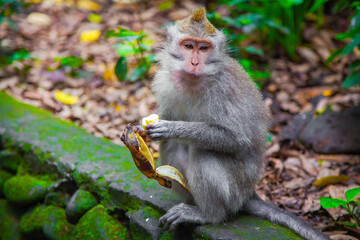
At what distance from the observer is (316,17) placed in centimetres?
785

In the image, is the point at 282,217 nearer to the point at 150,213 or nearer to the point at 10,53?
the point at 150,213

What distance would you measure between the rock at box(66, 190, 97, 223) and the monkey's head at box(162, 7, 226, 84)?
1.63m

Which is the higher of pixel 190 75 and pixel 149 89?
pixel 190 75

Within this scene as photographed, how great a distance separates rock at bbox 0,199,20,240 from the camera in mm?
4668

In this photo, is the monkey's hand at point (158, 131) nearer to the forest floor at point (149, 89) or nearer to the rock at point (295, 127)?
the forest floor at point (149, 89)

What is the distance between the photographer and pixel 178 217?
3.33 m

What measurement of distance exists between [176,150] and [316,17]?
5.40 meters

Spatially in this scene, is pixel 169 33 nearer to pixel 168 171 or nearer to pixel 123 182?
pixel 168 171

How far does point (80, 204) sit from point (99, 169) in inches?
16.0

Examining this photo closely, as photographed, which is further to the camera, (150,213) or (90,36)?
(90,36)

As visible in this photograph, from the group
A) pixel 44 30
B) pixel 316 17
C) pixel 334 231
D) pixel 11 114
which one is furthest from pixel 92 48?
pixel 334 231

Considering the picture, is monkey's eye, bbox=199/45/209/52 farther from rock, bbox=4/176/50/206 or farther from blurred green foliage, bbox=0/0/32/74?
blurred green foliage, bbox=0/0/32/74

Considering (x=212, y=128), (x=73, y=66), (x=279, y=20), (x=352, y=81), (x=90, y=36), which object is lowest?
(x=73, y=66)

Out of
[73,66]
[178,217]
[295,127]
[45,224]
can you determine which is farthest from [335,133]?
[73,66]
